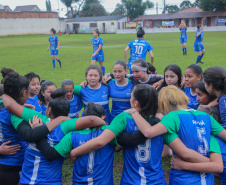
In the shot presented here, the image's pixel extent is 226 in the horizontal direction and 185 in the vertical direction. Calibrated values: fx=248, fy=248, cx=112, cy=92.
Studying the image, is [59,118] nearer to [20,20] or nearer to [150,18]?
[20,20]

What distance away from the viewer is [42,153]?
104 inches

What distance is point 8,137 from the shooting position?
2.99m

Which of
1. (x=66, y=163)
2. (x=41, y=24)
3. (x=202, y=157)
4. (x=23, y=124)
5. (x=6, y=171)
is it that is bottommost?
(x=66, y=163)

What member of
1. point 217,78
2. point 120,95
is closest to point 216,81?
point 217,78

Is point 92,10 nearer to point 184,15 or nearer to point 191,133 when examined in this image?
point 184,15

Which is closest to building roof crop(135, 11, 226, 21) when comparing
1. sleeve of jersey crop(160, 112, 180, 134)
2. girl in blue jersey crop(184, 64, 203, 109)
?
girl in blue jersey crop(184, 64, 203, 109)

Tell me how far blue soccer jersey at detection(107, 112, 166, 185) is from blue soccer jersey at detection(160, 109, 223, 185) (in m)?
0.20

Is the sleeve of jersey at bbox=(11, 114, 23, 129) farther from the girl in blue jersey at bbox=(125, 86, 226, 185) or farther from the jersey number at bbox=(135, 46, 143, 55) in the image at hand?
the jersey number at bbox=(135, 46, 143, 55)

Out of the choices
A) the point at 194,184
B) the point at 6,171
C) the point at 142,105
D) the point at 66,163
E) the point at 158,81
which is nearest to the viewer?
the point at 194,184

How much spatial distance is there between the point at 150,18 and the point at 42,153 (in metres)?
70.0

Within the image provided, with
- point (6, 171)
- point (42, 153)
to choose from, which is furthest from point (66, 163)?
point (42, 153)

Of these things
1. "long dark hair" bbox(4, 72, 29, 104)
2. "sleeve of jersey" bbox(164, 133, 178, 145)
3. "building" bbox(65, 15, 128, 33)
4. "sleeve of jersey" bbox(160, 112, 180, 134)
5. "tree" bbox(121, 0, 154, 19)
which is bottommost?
"sleeve of jersey" bbox(164, 133, 178, 145)

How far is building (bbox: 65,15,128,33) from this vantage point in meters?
67.4

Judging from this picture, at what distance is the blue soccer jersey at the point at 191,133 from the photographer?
246cm
